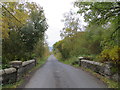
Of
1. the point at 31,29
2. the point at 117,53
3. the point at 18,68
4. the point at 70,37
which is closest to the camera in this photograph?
the point at 117,53

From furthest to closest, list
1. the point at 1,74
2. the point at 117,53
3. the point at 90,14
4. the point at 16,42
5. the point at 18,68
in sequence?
the point at 16,42 → the point at 90,14 → the point at 18,68 → the point at 117,53 → the point at 1,74

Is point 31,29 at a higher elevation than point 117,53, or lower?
higher

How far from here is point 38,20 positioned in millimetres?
16625

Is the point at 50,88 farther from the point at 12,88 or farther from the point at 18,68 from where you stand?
the point at 18,68

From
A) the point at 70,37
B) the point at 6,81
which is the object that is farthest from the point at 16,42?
the point at 70,37

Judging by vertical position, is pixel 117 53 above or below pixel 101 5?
below

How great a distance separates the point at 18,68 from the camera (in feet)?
22.9

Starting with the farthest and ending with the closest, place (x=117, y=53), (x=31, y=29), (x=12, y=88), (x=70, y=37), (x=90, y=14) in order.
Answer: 1. (x=70, y=37)
2. (x=31, y=29)
3. (x=90, y=14)
4. (x=117, y=53)
5. (x=12, y=88)

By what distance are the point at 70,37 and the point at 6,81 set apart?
69.0ft

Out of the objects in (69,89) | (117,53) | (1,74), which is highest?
(117,53)

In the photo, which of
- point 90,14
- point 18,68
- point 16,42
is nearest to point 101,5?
point 90,14

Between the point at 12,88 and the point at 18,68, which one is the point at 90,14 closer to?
the point at 18,68

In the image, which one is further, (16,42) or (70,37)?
(70,37)

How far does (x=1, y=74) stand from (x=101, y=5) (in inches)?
209
